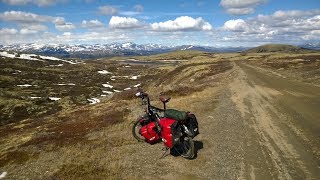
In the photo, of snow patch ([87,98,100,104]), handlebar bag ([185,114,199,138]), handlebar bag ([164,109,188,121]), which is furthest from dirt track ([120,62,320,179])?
snow patch ([87,98,100,104])

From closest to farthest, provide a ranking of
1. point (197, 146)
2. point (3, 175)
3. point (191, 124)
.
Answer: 1. point (191, 124)
2. point (3, 175)
3. point (197, 146)

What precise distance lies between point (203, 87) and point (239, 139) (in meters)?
23.0

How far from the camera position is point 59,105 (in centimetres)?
7231

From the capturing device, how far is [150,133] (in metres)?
19.5

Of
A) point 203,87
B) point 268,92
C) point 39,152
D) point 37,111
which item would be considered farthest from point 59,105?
point 39,152

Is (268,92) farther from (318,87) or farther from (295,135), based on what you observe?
(295,135)

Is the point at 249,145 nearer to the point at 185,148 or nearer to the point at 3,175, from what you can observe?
the point at 185,148

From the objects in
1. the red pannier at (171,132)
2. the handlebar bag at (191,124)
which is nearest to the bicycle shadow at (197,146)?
the handlebar bag at (191,124)

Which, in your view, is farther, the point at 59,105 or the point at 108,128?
the point at 59,105

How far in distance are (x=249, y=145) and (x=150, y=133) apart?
19.4 feet

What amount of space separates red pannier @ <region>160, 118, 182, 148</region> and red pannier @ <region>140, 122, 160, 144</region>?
1.83 metres

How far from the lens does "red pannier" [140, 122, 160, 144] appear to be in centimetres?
1931

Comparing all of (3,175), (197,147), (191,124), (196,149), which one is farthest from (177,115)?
(3,175)

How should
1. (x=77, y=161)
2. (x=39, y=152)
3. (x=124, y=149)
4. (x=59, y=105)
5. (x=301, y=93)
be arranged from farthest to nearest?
(x=59, y=105) → (x=301, y=93) → (x=39, y=152) → (x=124, y=149) → (x=77, y=161)
